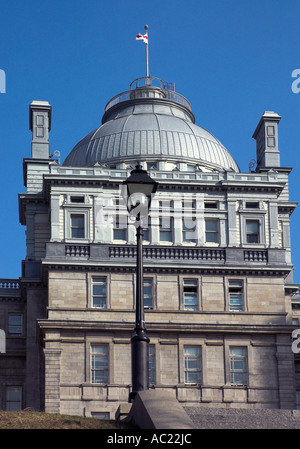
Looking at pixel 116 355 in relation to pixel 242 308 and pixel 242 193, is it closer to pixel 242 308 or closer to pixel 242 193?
pixel 242 308

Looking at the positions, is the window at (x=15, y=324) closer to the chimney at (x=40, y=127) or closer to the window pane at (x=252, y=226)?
the chimney at (x=40, y=127)

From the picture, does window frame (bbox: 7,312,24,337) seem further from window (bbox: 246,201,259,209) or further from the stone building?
window (bbox: 246,201,259,209)

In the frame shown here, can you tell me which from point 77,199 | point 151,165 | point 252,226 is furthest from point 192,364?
point 151,165

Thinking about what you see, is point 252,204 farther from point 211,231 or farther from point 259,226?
point 211,231

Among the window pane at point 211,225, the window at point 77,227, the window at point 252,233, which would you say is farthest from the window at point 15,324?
the window at point 252,233

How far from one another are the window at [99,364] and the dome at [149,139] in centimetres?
1611

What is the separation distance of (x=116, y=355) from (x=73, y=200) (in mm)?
9671

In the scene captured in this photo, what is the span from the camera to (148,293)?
204 feet

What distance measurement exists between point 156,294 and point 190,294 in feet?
6.26

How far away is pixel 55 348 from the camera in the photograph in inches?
2341

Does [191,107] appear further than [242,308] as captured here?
Yes
